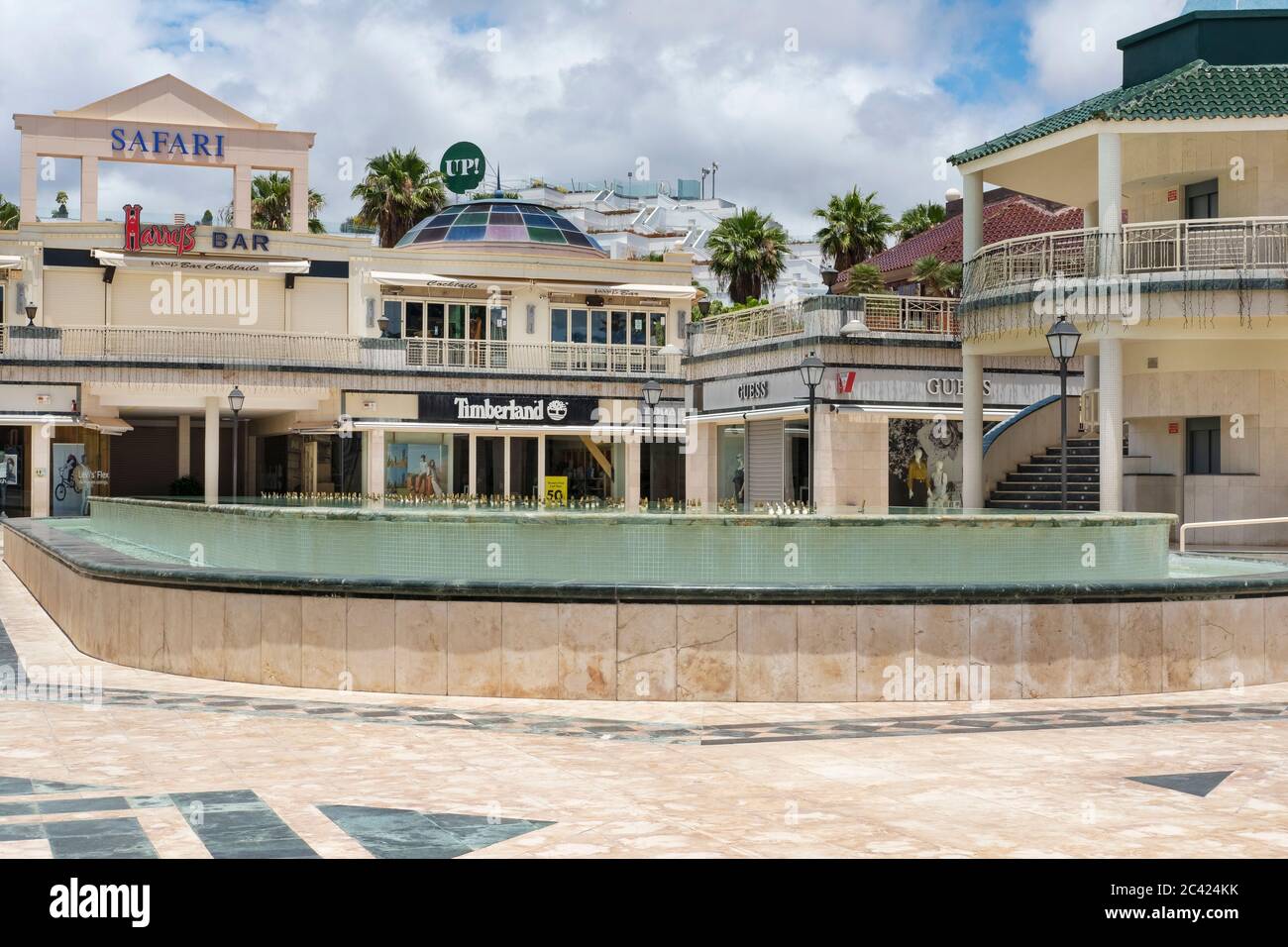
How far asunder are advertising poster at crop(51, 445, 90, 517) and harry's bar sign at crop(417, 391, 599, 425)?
9.76m

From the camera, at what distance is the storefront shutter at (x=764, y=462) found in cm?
3784

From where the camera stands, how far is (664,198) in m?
124

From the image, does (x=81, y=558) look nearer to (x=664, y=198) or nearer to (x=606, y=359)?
(x=606, y=359)

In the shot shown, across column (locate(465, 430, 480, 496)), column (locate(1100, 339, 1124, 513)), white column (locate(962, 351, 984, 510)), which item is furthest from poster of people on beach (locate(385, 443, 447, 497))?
column (locate(1100, 339, 1124, 513))

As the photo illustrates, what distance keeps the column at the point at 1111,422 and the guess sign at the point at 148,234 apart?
28.8 m

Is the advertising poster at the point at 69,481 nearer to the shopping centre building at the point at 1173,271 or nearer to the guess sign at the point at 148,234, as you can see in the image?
the guess sign at the point at 148,234

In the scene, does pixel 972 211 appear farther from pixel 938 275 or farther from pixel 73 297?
pixel 73 297

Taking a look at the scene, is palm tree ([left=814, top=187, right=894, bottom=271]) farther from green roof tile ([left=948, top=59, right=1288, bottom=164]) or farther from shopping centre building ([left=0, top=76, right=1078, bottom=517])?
green roof tile ([left=948, top=59, right=1288, bottom=164])

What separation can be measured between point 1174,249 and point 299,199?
29.5 metres

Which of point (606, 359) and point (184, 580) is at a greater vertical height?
point (606, 359)

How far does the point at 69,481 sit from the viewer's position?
41.5m

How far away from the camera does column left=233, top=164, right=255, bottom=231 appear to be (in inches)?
1823

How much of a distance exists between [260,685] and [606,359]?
121ft
